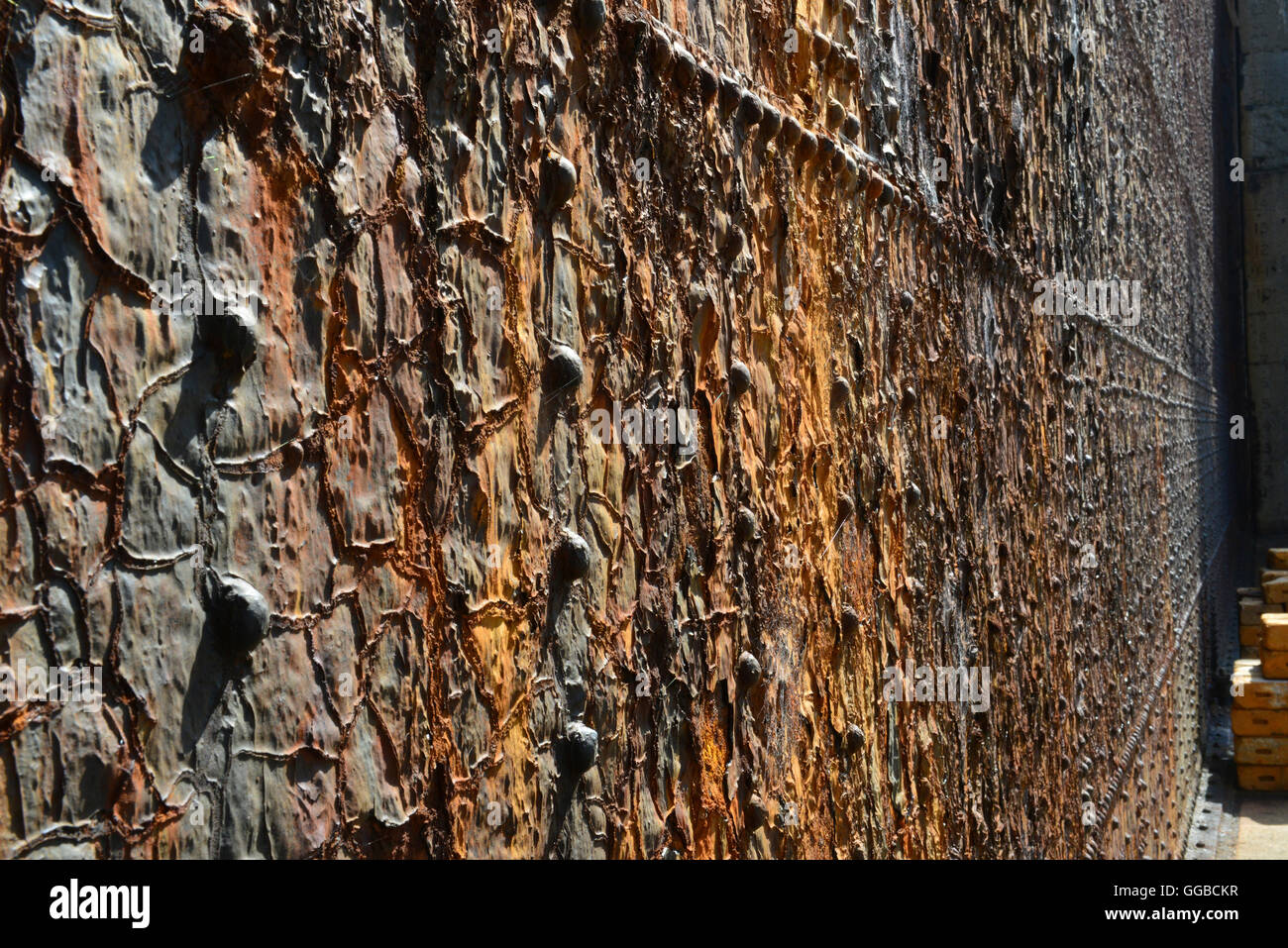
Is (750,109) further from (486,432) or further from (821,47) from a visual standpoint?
(486,432)

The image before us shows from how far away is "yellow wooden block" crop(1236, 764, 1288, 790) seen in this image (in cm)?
781

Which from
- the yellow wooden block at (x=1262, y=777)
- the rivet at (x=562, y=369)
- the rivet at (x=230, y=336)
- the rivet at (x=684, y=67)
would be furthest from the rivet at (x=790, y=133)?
the yellow wooden block at (x=1262, y=777)

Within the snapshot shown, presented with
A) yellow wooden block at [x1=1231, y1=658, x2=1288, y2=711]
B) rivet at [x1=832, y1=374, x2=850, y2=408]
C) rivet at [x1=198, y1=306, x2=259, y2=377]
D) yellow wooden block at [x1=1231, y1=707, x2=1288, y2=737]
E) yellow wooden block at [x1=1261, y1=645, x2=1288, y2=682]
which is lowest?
yellow wooden block at [x1=1231, y1=707, x2=1288, y2=737]

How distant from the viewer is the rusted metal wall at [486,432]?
28.1 inches

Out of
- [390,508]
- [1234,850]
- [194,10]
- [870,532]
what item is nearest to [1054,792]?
[870,532]

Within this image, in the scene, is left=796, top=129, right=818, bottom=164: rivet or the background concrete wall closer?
left=796, top=129, right=818, bottom=164: rivet

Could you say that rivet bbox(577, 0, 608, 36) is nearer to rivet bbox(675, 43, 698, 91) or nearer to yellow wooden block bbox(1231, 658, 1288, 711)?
rivet bbox(675, 43, 698, 91)

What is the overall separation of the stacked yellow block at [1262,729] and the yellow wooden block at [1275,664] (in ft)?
0.20

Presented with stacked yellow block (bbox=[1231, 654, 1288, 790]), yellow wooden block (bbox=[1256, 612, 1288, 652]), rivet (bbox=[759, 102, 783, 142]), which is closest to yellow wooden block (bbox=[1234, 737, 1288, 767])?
stacked yellow block (bbox=[1231, 654, 1288, 790])

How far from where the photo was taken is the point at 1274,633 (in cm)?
757

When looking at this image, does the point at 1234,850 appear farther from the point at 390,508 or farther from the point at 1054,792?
the point at 390,508

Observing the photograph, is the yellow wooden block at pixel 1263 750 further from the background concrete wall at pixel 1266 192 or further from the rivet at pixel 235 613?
the rivet at pixel 235 613

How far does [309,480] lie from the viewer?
86 cm

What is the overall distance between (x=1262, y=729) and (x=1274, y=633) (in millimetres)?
724
